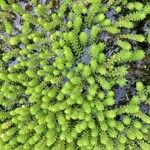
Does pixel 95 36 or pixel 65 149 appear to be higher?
pixel 95 36

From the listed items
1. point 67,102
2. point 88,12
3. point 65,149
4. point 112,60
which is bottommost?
point 65,149

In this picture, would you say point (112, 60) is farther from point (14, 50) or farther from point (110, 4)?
point (14, 50)

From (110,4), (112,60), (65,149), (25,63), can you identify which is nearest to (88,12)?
(110,4)

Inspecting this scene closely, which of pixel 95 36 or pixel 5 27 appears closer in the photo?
pixel 95 36

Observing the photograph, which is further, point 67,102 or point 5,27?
point 5,27

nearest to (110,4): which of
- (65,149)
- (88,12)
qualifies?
(88,12)

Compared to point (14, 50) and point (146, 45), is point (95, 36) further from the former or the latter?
point (14, 50)
